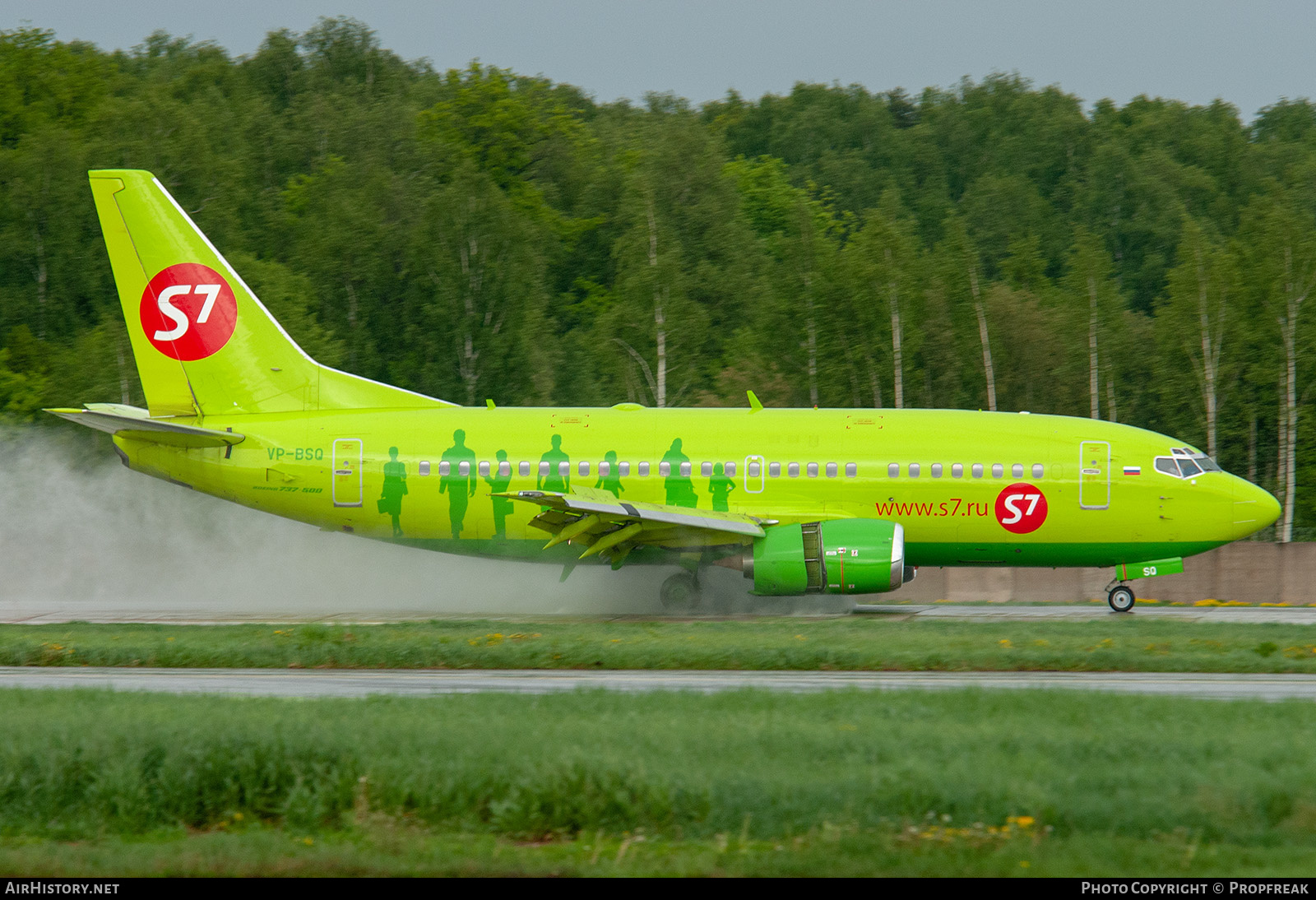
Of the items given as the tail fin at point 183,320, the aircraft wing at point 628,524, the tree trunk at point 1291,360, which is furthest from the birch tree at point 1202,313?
the tail fin at point 183,320

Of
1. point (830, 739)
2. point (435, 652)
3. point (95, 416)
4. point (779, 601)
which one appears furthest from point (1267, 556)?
point (95, 416)

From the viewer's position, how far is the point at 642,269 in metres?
46.3

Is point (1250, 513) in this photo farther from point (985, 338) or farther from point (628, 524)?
point (985, 338)

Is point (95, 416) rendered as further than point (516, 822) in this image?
Yes

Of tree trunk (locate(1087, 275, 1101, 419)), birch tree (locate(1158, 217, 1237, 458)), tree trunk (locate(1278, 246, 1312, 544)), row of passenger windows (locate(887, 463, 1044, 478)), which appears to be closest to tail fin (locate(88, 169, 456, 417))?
row of passenger windows (locate(887, 463, 1044, 478))

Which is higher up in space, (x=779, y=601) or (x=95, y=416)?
(x=95, y=416)

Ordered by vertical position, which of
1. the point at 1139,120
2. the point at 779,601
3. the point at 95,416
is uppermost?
the point at 1139,120

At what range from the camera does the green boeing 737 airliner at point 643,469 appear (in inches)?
1000

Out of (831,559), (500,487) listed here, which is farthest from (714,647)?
(500,487)

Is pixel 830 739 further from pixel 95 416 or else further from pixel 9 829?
pixel 95 416

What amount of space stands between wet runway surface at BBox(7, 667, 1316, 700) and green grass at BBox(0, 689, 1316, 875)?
3.03 m

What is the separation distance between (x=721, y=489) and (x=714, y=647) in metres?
6.83

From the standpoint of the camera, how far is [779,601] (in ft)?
90.5
